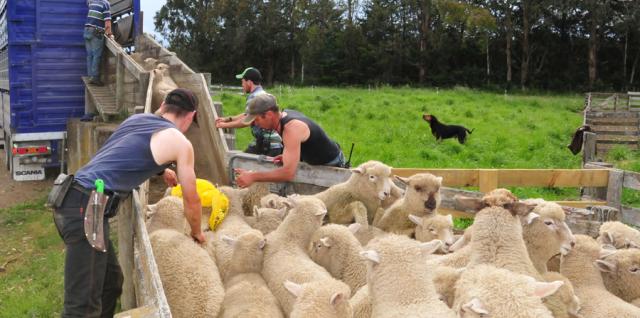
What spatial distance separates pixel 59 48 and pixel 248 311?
8.36 metres

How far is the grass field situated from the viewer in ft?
44.3

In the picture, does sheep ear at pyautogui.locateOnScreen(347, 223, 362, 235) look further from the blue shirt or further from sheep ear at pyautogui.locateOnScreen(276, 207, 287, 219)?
the blue shirt

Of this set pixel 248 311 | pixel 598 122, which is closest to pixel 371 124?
pixel 598 122

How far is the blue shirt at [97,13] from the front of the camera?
9.93m

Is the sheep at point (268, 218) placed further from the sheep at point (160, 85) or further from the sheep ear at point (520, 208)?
the sheep at point (160, 85)

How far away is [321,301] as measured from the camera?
3088 mm

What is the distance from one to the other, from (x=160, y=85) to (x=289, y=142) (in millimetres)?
3941

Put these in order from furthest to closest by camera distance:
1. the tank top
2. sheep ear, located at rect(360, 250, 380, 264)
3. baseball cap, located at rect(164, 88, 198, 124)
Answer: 1. baseball cap, located at rect(164, 88, 198, 124)
2. the tank top
3. sheep ear, located at rect(360, 250, 380, 264)

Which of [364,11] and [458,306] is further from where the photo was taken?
[364,11]

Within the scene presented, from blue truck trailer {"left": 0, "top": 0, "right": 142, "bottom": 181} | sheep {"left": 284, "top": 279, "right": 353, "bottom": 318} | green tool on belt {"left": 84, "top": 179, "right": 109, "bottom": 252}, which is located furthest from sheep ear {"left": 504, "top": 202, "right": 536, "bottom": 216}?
blue truck trailer {"left": 0, "top": 0, "right": 142, "bottom": 181}

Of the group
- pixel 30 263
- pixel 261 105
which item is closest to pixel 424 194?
pixel 261 105

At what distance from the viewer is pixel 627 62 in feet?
137

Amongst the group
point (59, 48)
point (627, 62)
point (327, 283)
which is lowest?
point (327, 283)

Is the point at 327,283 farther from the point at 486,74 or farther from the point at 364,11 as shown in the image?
the point at 364,11
